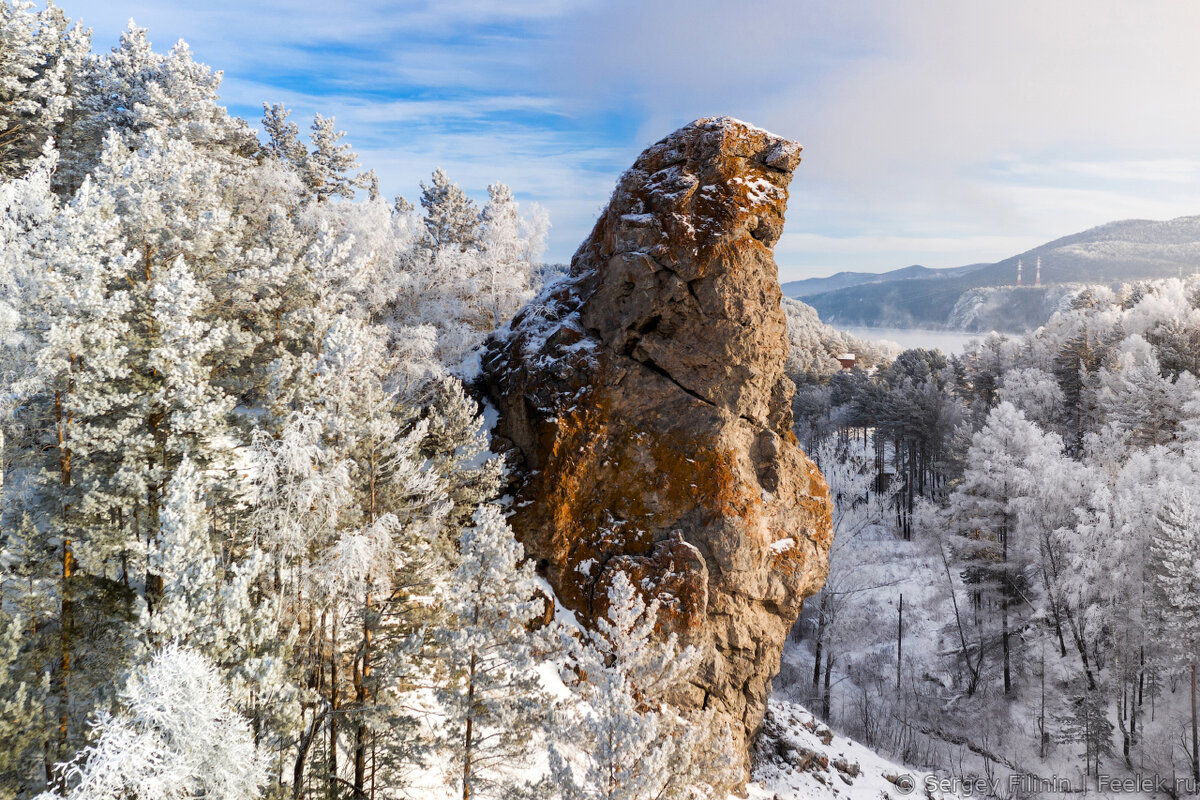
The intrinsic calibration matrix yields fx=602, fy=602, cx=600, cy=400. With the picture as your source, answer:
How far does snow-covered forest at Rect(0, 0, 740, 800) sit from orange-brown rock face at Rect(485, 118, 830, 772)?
9.55ft

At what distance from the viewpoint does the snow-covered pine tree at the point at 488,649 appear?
10938 mm

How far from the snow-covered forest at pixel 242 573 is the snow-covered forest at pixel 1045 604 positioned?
20.3 m

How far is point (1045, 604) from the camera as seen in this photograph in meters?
28.2

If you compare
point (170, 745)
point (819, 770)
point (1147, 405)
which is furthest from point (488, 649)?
point (1147, 405)

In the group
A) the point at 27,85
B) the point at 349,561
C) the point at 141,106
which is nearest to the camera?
the point at 349,561

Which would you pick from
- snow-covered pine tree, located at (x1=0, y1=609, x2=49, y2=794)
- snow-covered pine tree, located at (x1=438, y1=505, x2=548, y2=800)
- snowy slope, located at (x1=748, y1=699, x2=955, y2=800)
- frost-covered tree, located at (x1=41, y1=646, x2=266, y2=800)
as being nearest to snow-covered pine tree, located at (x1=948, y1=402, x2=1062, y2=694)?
snowy slope, located at (x1=748, y1=699, x2=955, y2=800)

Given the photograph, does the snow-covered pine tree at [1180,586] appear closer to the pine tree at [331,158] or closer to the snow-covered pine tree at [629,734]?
the snow-covered pine tree at [629,734]

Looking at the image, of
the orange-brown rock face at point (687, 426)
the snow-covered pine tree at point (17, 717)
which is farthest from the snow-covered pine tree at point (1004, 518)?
the snow-covered pine tree at point (17, 717)

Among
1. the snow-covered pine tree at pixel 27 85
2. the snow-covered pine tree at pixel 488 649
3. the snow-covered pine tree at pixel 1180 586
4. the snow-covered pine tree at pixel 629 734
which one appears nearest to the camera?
the snow-covered pine tree at pixel 629 734

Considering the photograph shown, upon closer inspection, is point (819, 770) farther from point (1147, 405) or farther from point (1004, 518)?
point (1147, 405)

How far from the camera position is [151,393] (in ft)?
41.0

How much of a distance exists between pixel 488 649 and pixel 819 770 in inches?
604

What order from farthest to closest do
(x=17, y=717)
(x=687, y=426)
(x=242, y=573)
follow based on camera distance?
(x=687, y=426) < (x=242, y=573) < (x=17, y=717)

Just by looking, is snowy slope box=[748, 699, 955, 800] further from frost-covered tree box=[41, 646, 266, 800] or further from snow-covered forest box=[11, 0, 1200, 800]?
frost-covered tree box=[41, 646, 266, 800]
